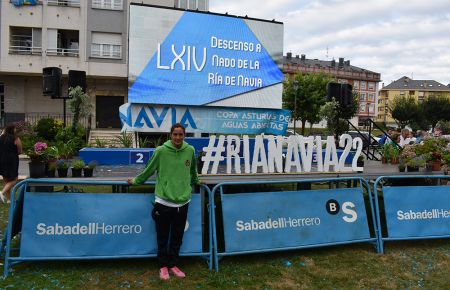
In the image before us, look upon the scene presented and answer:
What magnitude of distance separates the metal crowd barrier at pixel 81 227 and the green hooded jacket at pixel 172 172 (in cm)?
44

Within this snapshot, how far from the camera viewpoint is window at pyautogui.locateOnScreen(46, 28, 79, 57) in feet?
85.0

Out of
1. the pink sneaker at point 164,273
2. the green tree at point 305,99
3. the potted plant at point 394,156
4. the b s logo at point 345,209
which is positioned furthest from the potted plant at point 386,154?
the green tree at point 305,99

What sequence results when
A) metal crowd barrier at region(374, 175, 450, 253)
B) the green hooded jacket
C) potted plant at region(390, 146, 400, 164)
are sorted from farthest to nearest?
potted plant at region(390, 146, 400, 164) < metal crowd barrier at region(374, 175, 450, 253) < the green hooded jacket

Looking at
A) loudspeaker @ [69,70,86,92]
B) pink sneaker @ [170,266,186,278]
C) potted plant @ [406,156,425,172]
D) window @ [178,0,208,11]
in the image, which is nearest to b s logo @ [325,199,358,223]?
pink sneaker @ [170,266,186,278]

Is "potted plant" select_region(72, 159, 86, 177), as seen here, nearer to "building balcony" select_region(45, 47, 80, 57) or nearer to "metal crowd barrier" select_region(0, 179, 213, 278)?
"metal crowd barrier" select_region(0, 179, 213, 278)

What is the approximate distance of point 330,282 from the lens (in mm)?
4574

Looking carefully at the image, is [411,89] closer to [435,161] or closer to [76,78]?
[76,78]

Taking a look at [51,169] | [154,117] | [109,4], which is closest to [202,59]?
[154,117]

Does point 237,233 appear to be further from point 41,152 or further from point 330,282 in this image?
point 41,152

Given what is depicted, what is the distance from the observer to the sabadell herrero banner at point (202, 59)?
39.2ft

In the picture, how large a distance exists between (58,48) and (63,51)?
44 cm

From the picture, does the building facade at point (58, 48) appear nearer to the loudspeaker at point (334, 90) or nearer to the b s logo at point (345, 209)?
the loudspeaker at point (334, 90)

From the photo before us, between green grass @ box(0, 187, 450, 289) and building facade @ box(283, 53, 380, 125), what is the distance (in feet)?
276

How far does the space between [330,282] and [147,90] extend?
8831 mm
